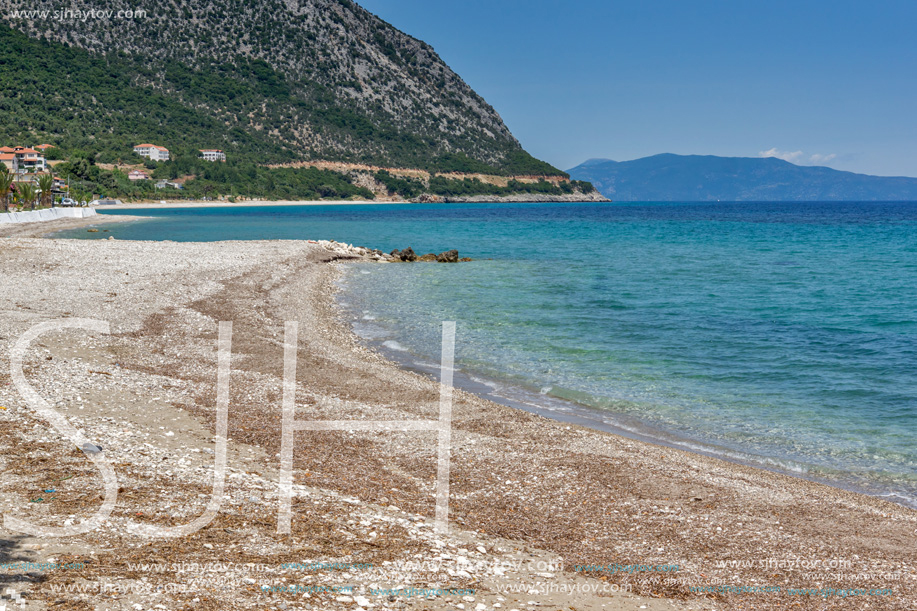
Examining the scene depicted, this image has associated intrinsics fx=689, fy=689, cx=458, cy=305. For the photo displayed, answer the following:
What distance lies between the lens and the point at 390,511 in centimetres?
721

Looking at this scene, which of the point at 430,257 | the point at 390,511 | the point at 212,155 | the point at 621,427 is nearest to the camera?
the point at 390,511

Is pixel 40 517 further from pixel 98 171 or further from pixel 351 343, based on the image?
pixel 98 171

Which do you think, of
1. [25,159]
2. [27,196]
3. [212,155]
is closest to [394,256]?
[27,196]

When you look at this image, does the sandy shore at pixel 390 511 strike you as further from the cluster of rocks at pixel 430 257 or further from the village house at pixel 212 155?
the village house at pixel 212 155

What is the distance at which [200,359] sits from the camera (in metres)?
13.7

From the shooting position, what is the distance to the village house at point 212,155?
173m

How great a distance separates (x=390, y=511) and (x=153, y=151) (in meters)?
174

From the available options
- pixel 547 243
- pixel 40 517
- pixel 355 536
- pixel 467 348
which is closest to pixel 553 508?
pixel 355 536

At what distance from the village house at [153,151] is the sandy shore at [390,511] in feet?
537

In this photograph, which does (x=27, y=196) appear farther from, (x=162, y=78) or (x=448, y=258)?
(x=162, y=78)

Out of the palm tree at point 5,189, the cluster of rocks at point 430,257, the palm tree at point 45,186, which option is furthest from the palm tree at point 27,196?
the cluster of rocks at point 430,257

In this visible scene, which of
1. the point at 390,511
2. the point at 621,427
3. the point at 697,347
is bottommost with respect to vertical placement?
the point at 621,427

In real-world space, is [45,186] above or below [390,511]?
above

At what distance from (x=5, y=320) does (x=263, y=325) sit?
601 centimetres
